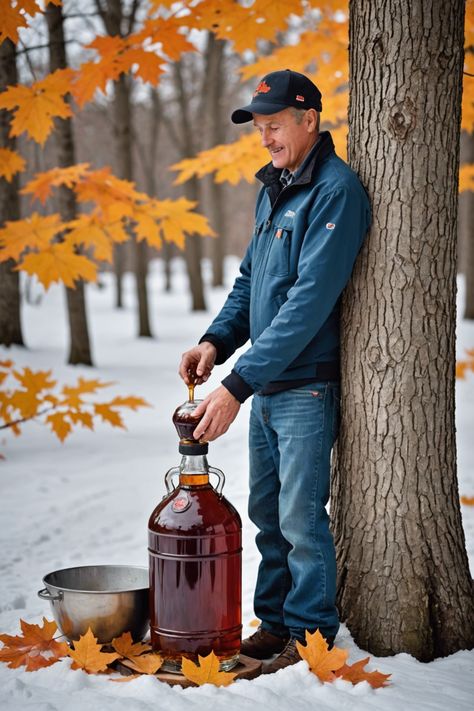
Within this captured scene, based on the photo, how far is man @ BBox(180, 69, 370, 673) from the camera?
9.52 ft

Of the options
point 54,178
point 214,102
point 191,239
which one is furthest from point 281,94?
point 214,102

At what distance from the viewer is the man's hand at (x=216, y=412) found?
114 inches

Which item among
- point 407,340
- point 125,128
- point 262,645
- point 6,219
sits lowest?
point 262,645

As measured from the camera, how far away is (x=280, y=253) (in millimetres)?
3080

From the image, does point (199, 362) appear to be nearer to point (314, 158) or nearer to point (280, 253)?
point (280, 253)

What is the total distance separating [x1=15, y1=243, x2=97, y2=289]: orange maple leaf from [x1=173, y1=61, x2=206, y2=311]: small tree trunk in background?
39.3 ft

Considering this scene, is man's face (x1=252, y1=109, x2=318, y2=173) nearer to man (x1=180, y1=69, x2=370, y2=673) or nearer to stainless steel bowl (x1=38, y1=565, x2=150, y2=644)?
man (x1=180, y1=69, x2=370, y2=673)

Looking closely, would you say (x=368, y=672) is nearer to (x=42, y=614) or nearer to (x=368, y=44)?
(x=42, y=614)

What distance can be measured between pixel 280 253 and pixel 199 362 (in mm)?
574

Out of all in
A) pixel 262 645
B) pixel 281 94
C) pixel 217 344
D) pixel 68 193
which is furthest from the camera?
pixel 68 193

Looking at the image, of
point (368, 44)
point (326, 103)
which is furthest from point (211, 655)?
point (326, 103)

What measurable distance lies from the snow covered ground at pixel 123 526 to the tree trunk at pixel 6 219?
12.8 inches

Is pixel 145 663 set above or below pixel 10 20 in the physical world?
below

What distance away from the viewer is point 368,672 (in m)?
2.90
